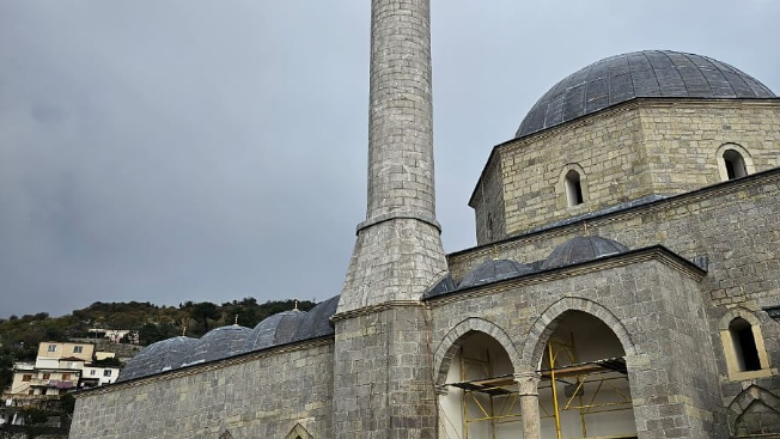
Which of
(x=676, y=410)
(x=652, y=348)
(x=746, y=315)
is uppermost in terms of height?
(x=746, y=315)

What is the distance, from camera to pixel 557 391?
9070 millimetres

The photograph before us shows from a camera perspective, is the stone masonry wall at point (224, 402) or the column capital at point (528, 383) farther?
the stone masonry wall at point (224, 402)

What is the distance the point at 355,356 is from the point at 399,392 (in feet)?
2.93

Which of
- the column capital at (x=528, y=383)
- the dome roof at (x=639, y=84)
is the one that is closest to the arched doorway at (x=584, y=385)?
the column capital at (x=528, y=383)

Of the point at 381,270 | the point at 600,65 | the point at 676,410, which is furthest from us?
the point at 600,65

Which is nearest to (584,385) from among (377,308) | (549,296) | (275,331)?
(549,296)

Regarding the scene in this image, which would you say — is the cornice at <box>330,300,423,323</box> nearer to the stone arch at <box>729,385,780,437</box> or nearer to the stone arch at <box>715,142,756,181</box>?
the stone arch at <box>729,385,780,437</box>

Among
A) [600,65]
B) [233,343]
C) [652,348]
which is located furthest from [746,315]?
[233,343]

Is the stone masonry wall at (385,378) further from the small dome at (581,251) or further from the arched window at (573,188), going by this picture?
the arched window at (573,188)

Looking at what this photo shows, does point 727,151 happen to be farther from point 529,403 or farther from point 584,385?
point 529,403

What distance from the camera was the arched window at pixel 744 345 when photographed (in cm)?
802

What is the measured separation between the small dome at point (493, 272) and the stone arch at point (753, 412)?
290 cm

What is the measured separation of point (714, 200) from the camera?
29.0 feet

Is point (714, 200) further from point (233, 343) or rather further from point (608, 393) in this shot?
point (233, 343)
